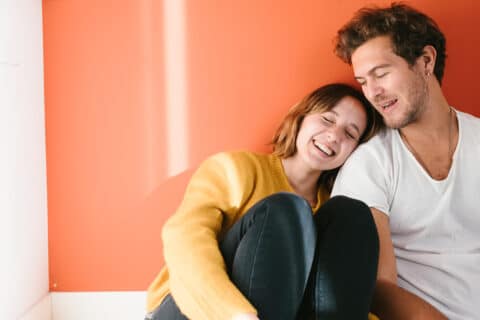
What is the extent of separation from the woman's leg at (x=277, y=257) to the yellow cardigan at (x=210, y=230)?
0.04 m

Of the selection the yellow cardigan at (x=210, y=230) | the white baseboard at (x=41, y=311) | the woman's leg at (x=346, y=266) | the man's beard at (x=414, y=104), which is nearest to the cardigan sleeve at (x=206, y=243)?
the yellow cardigan at (x=210, y=230)

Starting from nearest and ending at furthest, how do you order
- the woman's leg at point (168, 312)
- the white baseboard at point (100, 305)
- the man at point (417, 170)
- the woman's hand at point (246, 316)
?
the woman's hand at point (246, 316) < the woman's leg at point (168, 312) < the man at point (417, 170) < the white baseboard at point (100, 305)

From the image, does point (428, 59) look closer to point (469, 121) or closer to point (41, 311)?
point (469, 121)

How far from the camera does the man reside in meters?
1.50

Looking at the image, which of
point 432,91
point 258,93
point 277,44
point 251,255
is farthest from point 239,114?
point 251,255

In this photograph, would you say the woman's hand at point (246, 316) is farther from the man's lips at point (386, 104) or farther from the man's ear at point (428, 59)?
the man's ear at point (428, 59)

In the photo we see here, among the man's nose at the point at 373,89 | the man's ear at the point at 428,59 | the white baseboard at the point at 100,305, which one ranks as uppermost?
the man's ear at the point at 428,59

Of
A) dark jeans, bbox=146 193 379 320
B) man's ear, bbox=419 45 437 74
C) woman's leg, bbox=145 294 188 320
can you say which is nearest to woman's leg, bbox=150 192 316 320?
dark jeans, bbox=146 193 379 320

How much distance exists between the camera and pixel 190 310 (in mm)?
1254

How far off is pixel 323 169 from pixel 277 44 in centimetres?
44

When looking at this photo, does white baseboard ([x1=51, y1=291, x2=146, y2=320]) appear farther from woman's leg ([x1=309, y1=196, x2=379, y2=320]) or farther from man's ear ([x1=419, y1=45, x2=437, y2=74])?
man's ear ([x1=419, y1=45, x2=437, y2=74])

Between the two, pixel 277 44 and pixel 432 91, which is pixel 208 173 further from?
pixel 432 91

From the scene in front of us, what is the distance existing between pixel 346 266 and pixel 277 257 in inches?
→ 5.7

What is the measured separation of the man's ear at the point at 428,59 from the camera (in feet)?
5.25
